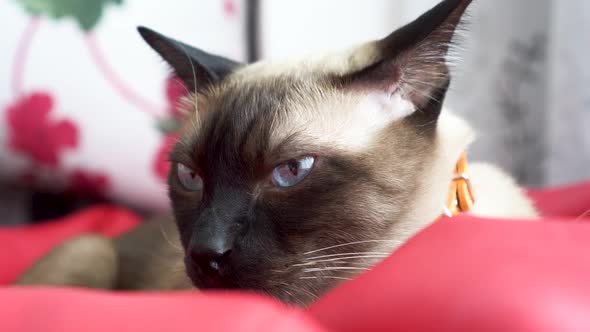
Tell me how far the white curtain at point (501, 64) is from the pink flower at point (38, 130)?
2.17ft

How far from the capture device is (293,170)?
0.88 m

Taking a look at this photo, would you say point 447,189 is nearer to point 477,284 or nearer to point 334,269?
point 334,269

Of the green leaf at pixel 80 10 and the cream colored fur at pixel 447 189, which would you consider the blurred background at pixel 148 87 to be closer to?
the green leaf at pixel 80 10

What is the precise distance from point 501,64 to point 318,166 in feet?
4.32

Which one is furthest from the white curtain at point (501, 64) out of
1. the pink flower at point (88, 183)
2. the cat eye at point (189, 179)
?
the cat eye at point (189, 179)

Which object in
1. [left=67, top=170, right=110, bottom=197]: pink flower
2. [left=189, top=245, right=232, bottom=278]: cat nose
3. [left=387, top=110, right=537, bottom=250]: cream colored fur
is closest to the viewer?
[left=189, top=245, right=232, bottom=278]: cat nose

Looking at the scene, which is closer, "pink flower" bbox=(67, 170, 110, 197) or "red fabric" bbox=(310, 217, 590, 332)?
"red fabric" bbox=(310, 217, 590, 332)

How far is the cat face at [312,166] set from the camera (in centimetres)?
84

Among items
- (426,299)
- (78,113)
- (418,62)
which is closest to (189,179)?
(418,62)

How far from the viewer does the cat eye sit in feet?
3.23

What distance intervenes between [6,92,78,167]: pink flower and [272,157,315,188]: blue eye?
101 cm

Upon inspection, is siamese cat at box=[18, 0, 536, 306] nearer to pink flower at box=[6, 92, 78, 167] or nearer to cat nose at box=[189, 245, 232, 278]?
cat nose at box=[189, 245, 232, 278]

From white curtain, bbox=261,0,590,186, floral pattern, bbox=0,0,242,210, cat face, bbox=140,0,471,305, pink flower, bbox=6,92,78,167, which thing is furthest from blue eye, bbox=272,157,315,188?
white curtain, bbox=261,0,590,186

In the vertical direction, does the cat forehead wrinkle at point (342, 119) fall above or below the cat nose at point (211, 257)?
above
